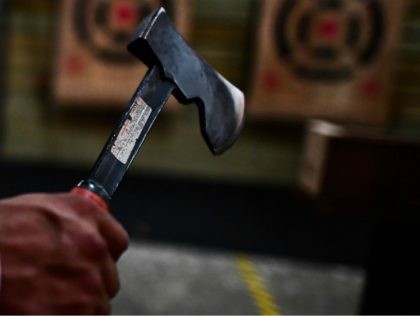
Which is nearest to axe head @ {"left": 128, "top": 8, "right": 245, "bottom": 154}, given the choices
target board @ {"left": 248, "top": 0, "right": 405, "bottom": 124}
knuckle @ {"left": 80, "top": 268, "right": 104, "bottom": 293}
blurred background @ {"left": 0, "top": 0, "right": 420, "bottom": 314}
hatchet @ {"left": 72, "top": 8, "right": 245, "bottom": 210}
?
hatchet @ {"left": 72, "top": 8, "right": 245, "bottom": 210}

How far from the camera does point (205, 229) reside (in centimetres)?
369

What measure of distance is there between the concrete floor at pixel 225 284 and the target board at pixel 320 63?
0.98m

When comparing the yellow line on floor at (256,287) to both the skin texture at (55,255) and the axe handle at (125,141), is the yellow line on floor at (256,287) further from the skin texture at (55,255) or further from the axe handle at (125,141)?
Result: the skin texture at (55,255)

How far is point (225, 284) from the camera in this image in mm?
3203

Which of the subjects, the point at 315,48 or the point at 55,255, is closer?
the point at 55,255

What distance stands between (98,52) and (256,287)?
1.77 meters

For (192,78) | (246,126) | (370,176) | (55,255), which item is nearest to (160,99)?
(192,78)

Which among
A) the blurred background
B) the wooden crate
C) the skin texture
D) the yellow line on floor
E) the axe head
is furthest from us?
the blurred background

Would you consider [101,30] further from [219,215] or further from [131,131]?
[131,131]

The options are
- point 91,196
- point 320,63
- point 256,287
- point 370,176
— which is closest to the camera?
point 91,196

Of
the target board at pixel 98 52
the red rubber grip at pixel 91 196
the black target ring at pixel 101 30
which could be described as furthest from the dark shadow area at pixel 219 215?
the red rubber grip at pixel 91 196

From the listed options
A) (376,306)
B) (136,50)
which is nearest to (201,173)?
(376,306)

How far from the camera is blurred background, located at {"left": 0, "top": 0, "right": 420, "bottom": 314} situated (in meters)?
3.46

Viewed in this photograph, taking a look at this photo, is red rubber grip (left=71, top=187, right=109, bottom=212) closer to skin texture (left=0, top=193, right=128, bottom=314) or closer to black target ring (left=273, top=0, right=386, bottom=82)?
skin texture (left=0, top=193, right=128, bottom=314)
